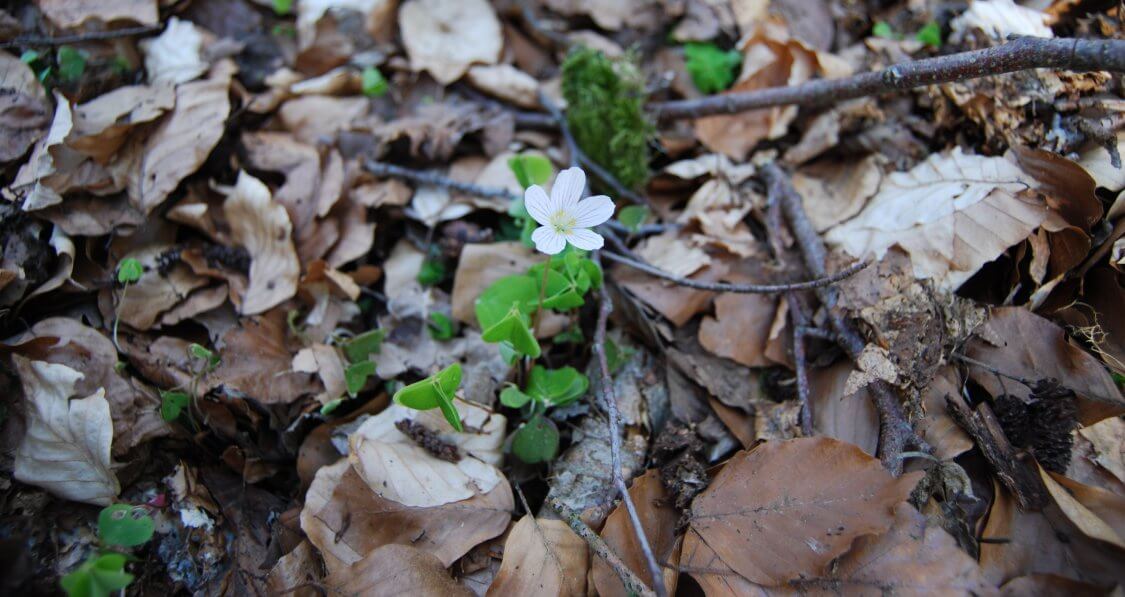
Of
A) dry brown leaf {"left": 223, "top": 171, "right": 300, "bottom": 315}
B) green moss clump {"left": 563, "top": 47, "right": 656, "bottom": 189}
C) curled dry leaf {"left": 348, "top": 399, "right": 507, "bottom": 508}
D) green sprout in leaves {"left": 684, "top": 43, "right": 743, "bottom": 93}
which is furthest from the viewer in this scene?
green sprout in leaves {"left": 684, "top": 43, "right": 743, "bottom": 93}

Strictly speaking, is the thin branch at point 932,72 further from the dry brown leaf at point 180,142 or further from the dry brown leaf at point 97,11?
the dry brown leaf at point 97,11

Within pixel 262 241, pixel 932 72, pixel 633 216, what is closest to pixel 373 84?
pixel 262 241

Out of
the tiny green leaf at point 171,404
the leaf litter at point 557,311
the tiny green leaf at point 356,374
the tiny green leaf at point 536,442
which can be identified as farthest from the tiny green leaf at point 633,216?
the tiny green leaf at point 171,404

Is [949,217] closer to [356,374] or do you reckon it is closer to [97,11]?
[356,374]

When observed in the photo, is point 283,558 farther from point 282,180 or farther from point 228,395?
point 282,180

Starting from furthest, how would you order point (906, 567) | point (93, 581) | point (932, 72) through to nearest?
point (932, 72) < point (906, 567) < point (93, 581)

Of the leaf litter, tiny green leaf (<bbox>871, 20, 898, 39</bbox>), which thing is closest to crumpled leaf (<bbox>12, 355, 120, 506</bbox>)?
the leaf litter

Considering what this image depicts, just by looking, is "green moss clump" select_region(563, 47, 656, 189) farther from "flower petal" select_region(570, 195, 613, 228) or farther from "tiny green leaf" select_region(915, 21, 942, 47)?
"tiny green leaf" select_region(915, 21, 942, 47)
